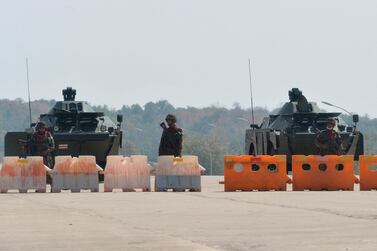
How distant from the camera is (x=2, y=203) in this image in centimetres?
2392

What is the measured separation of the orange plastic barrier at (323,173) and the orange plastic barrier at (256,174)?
30 centimetres

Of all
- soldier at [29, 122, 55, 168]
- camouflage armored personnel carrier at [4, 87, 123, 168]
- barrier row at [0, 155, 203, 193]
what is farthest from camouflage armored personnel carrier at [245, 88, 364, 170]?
A: barrier row at [0, 155, 203, 193]

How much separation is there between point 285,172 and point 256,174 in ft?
1.99

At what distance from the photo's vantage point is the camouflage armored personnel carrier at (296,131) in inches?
1698

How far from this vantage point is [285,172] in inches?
1166

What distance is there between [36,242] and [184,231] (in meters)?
2.23

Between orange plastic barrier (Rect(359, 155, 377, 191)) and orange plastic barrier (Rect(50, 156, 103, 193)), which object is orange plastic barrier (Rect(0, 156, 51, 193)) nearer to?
orange plastic barrier (Rect(50, 156, 103, 193))

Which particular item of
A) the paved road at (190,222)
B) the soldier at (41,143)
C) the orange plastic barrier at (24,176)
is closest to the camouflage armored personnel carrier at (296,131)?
the soldier at (41,143)

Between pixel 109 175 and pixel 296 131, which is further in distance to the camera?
pixel 296 131

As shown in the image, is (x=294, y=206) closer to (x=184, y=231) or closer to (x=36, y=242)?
(x=184, y=231)

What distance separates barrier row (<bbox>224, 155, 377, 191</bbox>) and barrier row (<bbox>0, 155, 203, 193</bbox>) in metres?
0.83

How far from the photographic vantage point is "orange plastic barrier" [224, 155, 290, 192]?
29.6 m

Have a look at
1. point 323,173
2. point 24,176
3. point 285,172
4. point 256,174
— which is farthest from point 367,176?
point 24,176

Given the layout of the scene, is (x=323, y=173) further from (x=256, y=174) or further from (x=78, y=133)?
(x=78, y=133)
